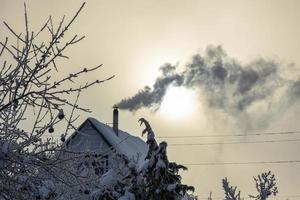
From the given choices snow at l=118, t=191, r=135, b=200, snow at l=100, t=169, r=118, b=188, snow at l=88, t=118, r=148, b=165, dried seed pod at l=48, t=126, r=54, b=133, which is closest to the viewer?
dried seed pod at l=48, t=126, r=54, b=133

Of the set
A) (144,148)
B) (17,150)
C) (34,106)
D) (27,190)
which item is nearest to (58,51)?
(34,106)

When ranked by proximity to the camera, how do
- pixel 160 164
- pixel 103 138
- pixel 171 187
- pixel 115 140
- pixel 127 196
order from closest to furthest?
pixel 127 196 → pixel 171 187 → pixel 160 164 → pixel 115 140 → pixel 103 138

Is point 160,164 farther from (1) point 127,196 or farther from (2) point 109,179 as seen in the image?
(2) point 109,179

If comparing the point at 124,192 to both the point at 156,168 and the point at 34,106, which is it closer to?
the point at 156,168

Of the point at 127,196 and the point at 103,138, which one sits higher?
the point at 103,138

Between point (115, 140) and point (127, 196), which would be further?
point (115, 140)

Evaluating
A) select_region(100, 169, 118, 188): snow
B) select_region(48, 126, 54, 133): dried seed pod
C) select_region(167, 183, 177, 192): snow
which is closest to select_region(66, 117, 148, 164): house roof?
select_region(100, 169, 118, 188): snow

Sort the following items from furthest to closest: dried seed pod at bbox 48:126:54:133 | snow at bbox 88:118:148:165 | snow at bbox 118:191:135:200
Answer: snow at bbox 88:118:148:165 → snow at bbox 118:191:135:200 → dried seed pod at bbox 48:126:54:133

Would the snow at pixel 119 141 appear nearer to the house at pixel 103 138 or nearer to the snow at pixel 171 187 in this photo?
the house at pixel 103 138

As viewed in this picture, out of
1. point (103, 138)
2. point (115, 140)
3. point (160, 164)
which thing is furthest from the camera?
point (103, 138)

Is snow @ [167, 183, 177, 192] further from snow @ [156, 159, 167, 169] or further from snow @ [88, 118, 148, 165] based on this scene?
snow @ [88, 118, 148, 165]

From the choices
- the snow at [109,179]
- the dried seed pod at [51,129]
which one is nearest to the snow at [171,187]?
the snow at [109,179]

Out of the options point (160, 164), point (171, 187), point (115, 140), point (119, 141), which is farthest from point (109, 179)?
point (119, 141)

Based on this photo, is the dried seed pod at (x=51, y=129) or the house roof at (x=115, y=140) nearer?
the dried seed pod at (x=51, y=129)
